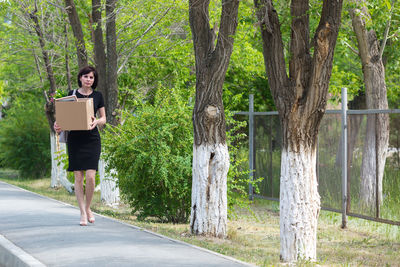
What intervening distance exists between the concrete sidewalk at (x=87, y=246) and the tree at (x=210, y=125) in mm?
1128

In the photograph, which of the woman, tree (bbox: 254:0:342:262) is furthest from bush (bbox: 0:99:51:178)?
tree (bbox: 254:0:342:262)

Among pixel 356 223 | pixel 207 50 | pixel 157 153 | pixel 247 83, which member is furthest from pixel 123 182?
pixel 247 83

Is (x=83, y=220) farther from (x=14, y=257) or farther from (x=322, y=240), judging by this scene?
(x=322, y=240)

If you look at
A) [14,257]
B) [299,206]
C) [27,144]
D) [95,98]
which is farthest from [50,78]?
[299,206]

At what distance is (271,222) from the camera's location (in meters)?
13.7

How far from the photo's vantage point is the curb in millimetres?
7046

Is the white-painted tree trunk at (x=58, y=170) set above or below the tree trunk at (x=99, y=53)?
below

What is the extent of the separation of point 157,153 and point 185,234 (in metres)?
2.05

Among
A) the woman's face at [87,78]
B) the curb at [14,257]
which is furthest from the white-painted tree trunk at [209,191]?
the curb at [14,257]

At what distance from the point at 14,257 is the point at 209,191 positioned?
3.43m

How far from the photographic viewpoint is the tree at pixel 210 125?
33.0 ft

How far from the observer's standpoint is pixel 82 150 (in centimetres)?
895

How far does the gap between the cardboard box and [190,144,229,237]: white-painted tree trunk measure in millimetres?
2095

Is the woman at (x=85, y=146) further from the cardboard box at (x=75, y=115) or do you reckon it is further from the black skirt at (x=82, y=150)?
the cardboard box at (x=75, y=115)
